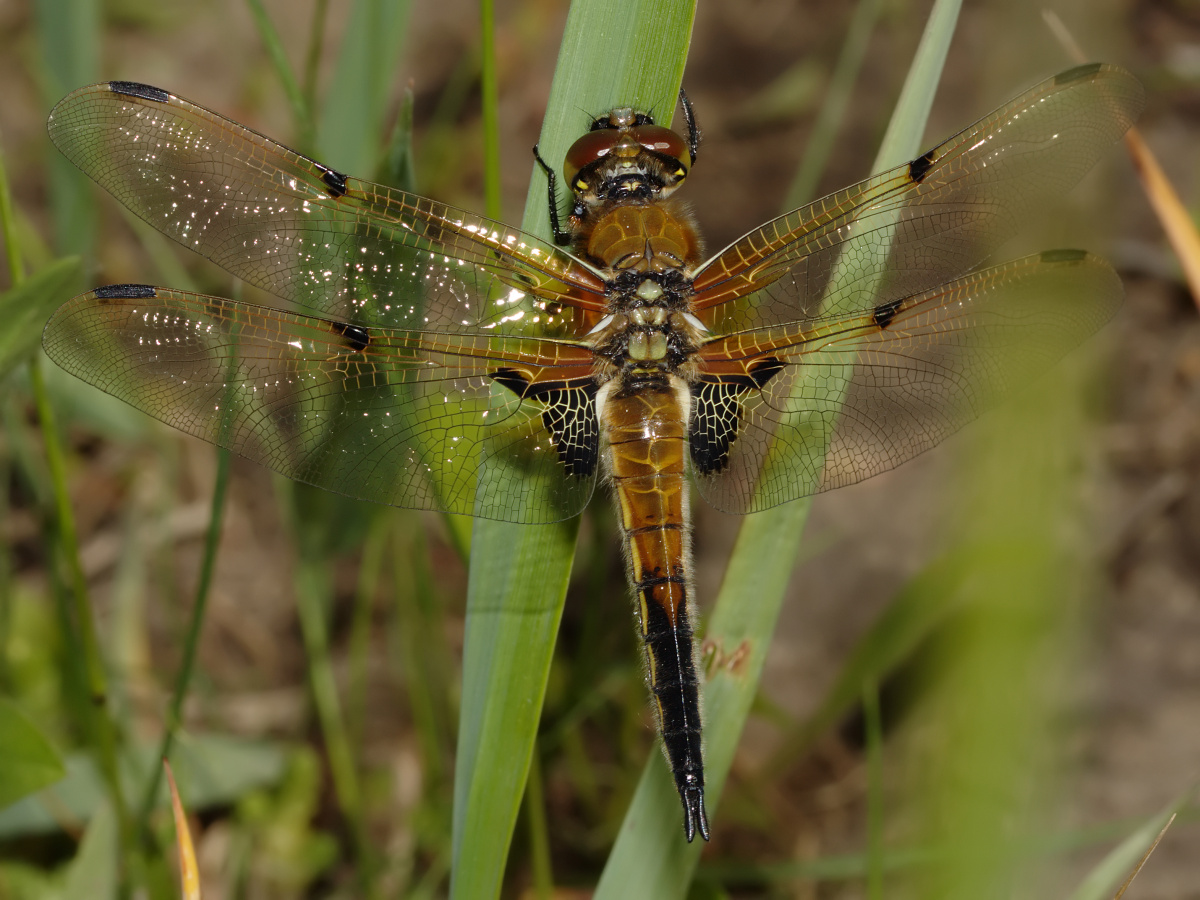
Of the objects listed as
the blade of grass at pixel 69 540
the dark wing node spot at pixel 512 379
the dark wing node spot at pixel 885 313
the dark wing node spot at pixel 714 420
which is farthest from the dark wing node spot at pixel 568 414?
the blade of grass at pixel 69 540

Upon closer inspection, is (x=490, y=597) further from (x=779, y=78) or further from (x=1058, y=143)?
(x=779, y=78)

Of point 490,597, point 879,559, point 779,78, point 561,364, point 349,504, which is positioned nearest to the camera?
point 490,597

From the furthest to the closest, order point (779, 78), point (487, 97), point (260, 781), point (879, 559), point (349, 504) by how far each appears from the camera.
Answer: point (779, 78), point (879, 559), point (260, 781), point (349, 504), point (487, 97)

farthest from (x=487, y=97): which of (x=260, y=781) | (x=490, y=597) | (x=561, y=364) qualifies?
(x=260, y=781)

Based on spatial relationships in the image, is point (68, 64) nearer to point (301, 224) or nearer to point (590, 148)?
point (301, 224)

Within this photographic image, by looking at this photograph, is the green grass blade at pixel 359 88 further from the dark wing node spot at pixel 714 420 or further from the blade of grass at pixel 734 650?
the blade of grass at pixel 734 650

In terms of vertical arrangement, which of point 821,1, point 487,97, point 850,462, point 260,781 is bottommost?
point 260,781

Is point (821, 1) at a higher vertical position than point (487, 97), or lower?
higher

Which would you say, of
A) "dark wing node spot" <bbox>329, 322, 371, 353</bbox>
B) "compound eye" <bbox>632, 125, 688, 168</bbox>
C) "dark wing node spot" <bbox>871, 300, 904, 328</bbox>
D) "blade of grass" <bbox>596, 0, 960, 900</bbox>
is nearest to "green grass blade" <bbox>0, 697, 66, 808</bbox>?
"dark wing node spot" <bbox>329, 322, 371, 353</bbox>
